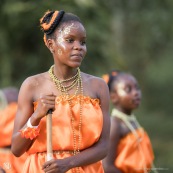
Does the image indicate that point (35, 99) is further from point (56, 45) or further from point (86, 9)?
point (86, 9)

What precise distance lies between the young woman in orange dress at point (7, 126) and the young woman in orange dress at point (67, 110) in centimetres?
204

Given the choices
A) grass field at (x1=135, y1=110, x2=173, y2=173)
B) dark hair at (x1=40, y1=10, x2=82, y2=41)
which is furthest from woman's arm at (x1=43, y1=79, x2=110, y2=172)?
grass field at (x1=135, y1=110, x2=173, y2=173)

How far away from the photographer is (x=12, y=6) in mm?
14836

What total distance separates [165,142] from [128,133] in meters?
15.3

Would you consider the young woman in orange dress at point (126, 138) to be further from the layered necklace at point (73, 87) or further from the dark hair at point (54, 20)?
the dark hair at point (54, 20)

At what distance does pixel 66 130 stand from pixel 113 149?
90.4 inches

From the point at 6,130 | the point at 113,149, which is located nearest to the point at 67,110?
the point at 113,149

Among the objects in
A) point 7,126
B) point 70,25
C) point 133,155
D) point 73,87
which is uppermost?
point 70,25

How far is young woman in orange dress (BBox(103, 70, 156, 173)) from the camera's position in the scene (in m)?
7.38

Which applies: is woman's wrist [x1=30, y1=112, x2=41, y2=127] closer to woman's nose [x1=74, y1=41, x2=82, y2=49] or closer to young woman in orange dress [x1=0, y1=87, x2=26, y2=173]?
woman's nose [x1=74, y1=41, x2=82, y2=49]

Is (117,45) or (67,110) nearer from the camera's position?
(67,110)

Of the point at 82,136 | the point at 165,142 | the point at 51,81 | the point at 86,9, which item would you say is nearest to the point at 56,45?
the point at 51,81

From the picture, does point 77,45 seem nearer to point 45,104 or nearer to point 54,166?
point 45,104

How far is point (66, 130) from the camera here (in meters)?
5.16
